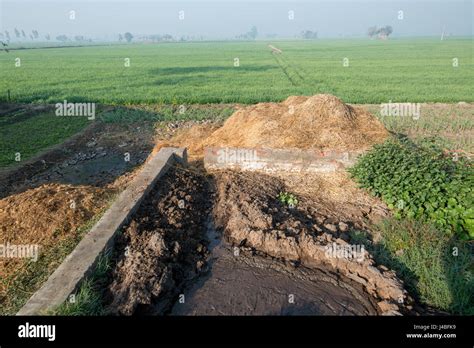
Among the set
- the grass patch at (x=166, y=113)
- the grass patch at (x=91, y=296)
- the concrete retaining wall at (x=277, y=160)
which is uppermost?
the grass patch at (x=166, y=113)

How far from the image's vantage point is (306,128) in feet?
25.5

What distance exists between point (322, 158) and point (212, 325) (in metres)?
4.48

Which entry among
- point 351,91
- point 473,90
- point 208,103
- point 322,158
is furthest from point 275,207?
point 473,90

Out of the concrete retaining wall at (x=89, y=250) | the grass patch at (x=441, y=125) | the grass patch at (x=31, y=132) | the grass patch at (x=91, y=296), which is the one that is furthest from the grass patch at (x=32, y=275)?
the grass patch at (x=441, y=125)

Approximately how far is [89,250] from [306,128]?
5.45 metres

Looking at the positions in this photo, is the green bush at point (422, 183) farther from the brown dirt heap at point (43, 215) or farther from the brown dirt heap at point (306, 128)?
the brown dirt heap at point (43, 215)

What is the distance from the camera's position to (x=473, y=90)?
67.3 ft

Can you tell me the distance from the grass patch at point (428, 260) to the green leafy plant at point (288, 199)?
3.96 ft

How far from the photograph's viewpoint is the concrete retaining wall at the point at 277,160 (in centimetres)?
684

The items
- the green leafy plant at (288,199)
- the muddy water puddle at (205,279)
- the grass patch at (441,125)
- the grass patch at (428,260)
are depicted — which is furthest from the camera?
the grass patch at (441,125)

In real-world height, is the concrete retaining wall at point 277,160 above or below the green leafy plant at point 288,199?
above

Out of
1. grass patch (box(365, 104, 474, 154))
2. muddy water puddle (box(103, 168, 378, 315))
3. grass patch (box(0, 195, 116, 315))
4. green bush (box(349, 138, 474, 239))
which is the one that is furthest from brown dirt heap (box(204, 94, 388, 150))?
grass patch (box(0, 195, 116, 315))

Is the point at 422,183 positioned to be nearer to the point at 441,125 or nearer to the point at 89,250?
the point at 89,250

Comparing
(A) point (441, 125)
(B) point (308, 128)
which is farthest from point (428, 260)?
(A) point (441, 125)
